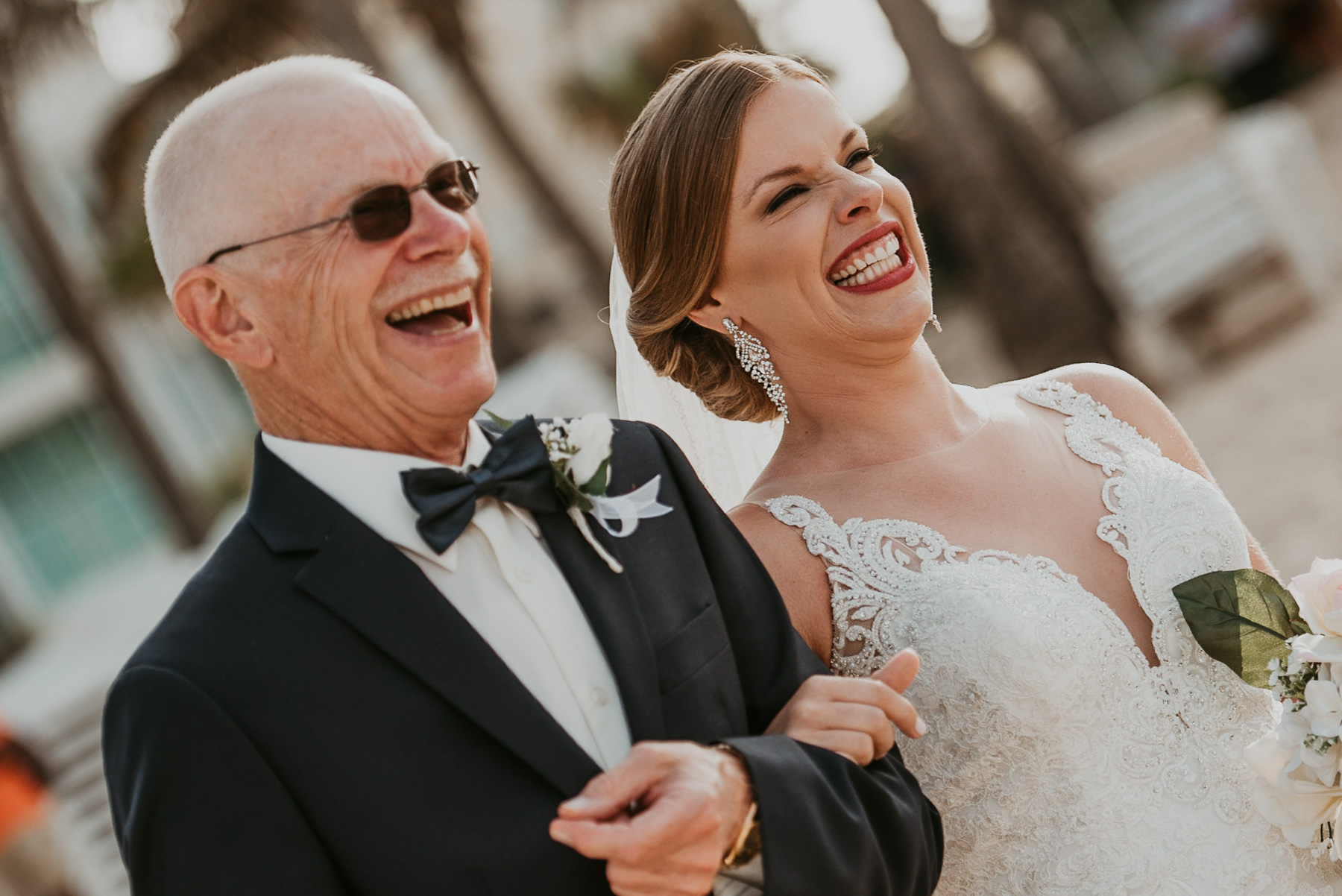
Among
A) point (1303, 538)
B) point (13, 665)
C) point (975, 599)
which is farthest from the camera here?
point (13, 665)

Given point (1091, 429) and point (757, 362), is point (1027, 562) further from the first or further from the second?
point (757, 362)

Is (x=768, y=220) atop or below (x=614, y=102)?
below

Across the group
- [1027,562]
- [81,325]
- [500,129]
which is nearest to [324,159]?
[1027,562]

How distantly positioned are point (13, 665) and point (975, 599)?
17.6m

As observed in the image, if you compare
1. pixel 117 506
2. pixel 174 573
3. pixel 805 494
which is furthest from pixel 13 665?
pixel 805 494

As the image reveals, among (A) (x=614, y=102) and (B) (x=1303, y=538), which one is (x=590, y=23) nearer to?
(A) (x=614, y=102)

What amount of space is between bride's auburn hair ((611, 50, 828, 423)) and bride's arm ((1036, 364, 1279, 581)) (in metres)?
0.86

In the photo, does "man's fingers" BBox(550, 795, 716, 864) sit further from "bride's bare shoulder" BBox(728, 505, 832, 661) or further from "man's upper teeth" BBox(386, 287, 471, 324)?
"bride's bare shoulder" BBox(728, 505, 832, 661)

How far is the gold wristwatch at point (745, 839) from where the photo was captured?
1.82 metres

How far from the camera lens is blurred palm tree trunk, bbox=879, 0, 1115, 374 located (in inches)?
417

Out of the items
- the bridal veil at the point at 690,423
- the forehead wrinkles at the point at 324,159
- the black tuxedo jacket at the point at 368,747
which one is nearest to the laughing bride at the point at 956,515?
the bridal veil at the point at 690,423

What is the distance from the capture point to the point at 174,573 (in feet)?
48.1

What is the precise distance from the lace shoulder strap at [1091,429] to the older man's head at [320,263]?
161 cm

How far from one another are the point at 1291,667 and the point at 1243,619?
143 mm
